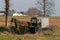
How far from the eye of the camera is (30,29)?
3725cm

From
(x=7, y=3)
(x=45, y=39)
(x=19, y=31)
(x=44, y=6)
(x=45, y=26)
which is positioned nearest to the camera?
(x=45, y=39)

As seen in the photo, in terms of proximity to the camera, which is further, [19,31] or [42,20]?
[42,20]

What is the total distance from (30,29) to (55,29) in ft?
15.3

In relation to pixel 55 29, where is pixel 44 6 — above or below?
above

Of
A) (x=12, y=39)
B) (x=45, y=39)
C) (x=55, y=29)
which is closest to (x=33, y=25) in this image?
(x=55, y=29)

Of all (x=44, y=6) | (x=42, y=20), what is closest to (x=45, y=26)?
(x=42, y=20)

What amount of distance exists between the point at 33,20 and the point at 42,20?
2.73m

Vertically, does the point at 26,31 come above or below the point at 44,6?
below

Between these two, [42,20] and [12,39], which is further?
[42,20]

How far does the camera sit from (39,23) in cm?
3962

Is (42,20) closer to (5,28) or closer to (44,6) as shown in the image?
(5,28)

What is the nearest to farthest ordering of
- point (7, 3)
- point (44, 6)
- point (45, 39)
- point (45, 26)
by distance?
point (45, 39) < point (7, 3) < point (45, 26) < point (44, 6)

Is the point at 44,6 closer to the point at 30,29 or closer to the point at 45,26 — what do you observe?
the point at 45,26

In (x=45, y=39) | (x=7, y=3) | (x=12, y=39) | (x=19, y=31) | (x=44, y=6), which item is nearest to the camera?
(x=12, y=39)
